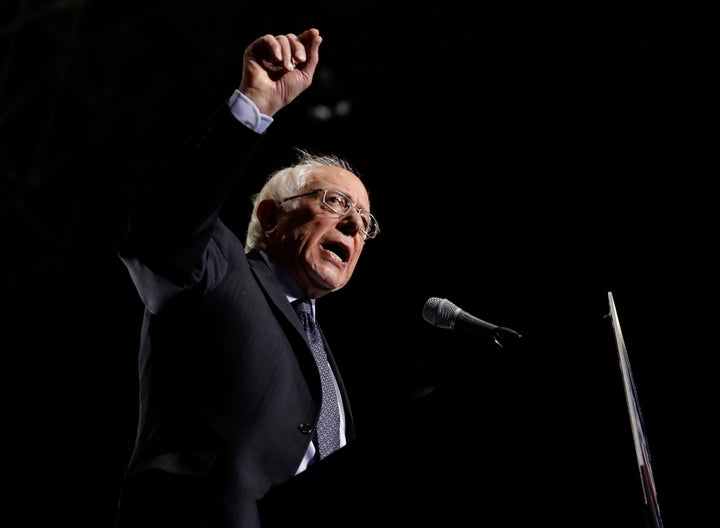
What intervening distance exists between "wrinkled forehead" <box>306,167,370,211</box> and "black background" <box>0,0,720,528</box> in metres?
2.04

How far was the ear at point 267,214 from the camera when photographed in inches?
86.4

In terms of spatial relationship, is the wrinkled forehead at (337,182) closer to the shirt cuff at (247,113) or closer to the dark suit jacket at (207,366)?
the dark suit jacket at (207,366)

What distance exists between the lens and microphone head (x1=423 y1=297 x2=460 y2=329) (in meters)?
1.71

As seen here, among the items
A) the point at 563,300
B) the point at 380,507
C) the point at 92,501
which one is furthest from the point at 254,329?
the point at 92,501

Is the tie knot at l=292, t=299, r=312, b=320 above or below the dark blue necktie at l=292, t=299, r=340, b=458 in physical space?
above

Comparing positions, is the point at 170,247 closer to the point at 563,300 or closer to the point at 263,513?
the point at 263,513

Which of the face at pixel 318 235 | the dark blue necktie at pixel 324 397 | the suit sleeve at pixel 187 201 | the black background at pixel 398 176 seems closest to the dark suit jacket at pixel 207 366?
the suit sleeve at pixel 187 201

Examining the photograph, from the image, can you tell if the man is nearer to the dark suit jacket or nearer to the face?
the dark suit jacket

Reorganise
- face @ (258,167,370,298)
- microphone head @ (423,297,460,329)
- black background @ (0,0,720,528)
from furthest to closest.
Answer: black background @ (0,0,720,528), face @ (258,167,370,298), microphone head @ (423,297,460,329)

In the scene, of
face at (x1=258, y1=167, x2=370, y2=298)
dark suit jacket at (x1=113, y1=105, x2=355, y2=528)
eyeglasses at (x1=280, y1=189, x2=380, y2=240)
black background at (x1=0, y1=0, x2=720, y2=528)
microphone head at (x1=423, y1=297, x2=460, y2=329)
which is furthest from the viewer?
black background at (x1=0, y1=0, x2=720, y2=528)

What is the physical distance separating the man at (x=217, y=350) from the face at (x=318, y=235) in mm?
338

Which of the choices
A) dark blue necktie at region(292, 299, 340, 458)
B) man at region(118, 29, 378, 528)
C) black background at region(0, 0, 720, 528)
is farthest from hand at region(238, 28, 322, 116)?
black background at region(0, 0, 720, 528)

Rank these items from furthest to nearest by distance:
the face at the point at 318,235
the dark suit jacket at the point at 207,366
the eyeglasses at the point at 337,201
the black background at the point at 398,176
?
the black background at the point at 398,176 < the eyeglasses at the point at 337,201 < the face at the point at 318,235 < the dark suit jacket at the point at 207,366

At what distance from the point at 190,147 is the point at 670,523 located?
2490mm
